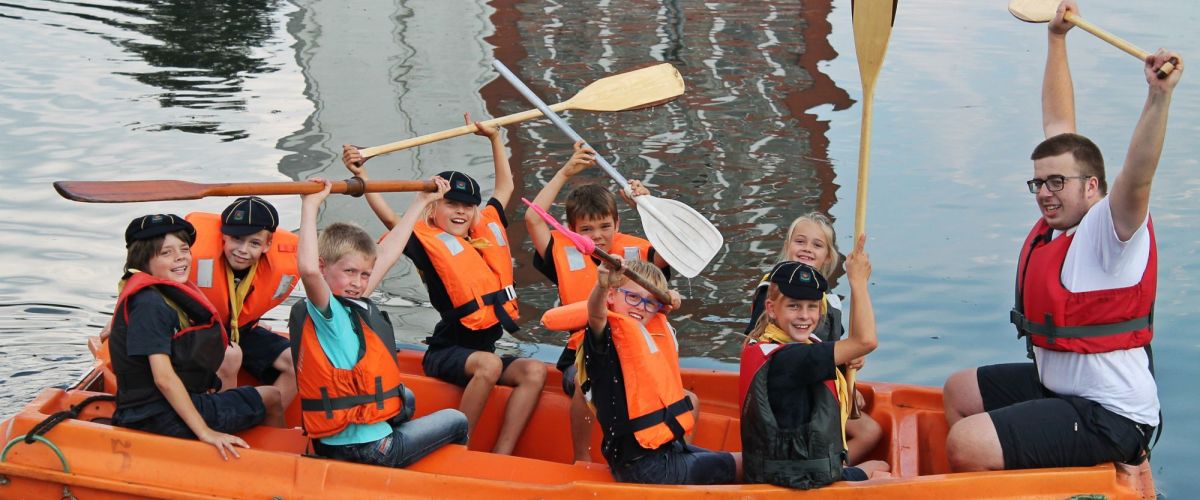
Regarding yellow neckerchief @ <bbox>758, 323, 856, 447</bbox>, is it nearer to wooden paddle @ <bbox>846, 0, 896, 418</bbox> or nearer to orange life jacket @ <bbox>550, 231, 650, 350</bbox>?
wooden paddle @ <bbox>846, 0, 896, 418</bbox>

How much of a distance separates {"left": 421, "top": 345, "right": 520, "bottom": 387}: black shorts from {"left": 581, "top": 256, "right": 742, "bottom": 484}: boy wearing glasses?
0.74 metres

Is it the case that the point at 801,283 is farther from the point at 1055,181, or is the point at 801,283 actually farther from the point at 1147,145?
the point at 1147,145

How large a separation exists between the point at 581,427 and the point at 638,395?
0.59 m

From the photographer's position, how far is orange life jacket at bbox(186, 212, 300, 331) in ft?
13.1

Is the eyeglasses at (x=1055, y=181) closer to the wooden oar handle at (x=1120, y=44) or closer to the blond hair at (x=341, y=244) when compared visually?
the wooden oar handle at (x=1120, y=44)

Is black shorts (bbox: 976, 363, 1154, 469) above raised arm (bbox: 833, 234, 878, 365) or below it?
below

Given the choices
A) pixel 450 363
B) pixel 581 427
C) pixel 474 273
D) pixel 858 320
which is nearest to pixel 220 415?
pixel 450 363

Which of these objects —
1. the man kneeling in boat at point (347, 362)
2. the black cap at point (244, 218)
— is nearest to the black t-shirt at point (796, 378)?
the man kneeling in boat at point (347, 362)

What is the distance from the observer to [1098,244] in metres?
3.29

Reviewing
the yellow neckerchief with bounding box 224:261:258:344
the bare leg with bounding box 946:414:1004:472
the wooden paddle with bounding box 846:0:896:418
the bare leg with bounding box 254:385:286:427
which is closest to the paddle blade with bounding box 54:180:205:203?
the yellow neckerchief with bounding box 224:261:258:344

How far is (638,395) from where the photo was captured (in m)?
3.40

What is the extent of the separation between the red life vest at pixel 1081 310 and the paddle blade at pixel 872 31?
71cm

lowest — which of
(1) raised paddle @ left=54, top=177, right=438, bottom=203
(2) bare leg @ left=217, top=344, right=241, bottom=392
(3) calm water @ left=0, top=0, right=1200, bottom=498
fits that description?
(3) calm water @ left=0, top=0, right=1200, bottom=498

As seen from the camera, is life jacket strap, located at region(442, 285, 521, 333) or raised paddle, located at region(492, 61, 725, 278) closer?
raised paddle, located at region(492, 61, 725, 278)
